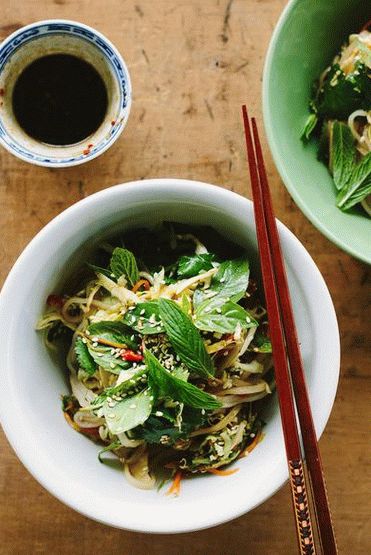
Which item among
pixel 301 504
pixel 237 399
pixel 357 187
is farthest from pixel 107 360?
pixel 357 187

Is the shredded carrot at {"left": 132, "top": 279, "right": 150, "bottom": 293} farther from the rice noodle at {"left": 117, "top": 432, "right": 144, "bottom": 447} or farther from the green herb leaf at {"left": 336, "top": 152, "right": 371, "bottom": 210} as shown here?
the green herb leaf at {"left": 336, "top": 152, "right": 371, "bottom": 210}

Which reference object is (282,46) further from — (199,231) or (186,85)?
(199,231)

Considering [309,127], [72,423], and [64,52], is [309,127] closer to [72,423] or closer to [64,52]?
[64,52]

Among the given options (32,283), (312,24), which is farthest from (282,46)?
(32,283)

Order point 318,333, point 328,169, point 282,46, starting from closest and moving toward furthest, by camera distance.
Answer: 1. point 318,333
2. point 282,46
3. point 328,169

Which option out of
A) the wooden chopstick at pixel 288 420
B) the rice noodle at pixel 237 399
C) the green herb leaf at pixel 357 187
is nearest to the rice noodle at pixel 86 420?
the rice noodle at pixel 237 399

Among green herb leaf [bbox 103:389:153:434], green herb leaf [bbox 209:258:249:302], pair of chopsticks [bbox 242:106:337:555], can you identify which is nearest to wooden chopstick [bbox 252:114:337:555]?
pair of chopsticks [bbox 242:106:337:555]
